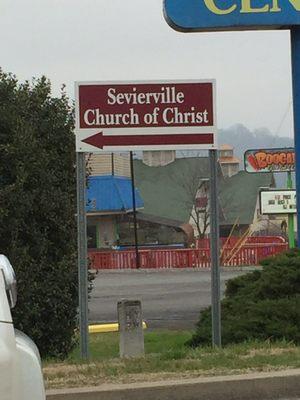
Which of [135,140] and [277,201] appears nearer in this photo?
[135,140]

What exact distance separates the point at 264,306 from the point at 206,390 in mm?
2421

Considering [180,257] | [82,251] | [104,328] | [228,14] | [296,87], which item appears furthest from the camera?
[180,257]

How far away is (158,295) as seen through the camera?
20812 millimetres

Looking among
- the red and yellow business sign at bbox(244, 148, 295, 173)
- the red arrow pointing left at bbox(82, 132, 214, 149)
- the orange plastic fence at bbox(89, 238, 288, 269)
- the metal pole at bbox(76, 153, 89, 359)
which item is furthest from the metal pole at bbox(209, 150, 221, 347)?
the red and yellow business sign at bbox(244, 148, 295, 173)

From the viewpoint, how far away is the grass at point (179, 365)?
20.3ft

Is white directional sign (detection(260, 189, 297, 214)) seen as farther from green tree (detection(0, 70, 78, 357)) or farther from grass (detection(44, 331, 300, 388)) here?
grass (detection(44, 331, 300, 388))

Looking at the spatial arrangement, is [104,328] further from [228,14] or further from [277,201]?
[277,201]

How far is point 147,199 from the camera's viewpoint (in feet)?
195

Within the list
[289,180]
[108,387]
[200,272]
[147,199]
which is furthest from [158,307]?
[147,199]

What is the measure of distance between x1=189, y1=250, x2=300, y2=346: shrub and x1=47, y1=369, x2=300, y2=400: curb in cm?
181

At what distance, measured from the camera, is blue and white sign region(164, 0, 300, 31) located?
10727mm

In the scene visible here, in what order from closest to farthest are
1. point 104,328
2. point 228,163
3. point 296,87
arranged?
point 296,87 < point 104,328 < point 228,163

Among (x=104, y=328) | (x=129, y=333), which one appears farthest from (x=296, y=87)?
(x=104, y=328)

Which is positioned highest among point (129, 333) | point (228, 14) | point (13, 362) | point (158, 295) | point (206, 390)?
point (228, 14)
